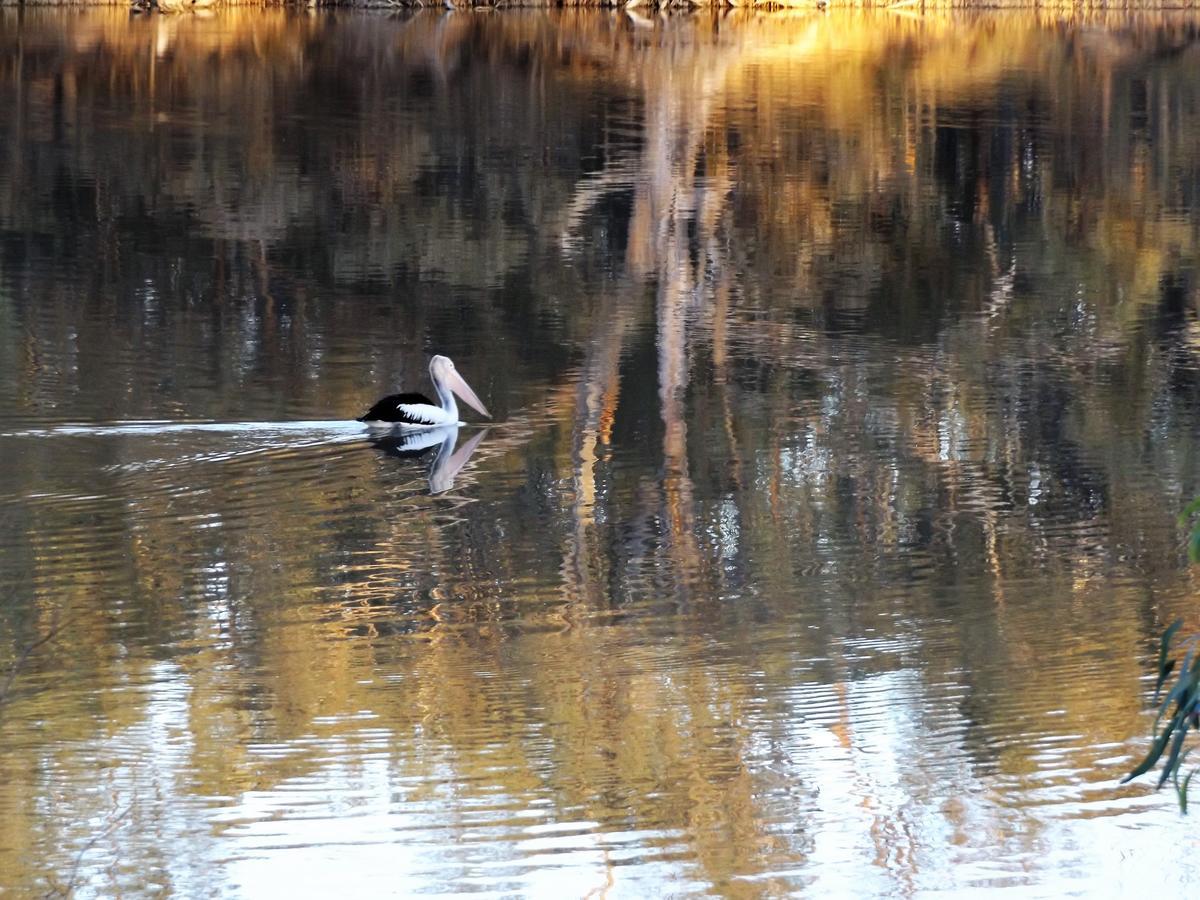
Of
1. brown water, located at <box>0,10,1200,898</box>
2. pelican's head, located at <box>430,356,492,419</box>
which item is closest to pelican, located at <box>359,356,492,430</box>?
pelican's head, located at <box>430,356,492,419</box>

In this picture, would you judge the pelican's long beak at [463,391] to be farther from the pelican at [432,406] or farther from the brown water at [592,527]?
the brown water at [592,527]

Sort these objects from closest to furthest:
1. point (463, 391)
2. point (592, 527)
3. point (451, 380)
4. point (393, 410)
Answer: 1. point (592, 527)
2. point (393, 410)
3. point (451, 380)
4. point (463, 391)

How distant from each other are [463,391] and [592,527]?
288 centimetres

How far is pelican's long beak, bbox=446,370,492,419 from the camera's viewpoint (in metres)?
12.3

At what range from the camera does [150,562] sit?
905 centimetres

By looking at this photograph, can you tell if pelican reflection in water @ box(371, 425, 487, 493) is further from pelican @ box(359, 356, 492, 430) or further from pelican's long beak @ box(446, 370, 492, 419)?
pelican's long beak @ box(446, 370, 492, 419)

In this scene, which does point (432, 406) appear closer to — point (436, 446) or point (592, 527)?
point (436, 446)

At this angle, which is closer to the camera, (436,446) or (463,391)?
(436,446)

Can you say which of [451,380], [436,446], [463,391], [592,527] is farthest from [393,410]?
[592,527]

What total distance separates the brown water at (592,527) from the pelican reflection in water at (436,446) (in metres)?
0.05

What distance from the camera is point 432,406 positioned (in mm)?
12039

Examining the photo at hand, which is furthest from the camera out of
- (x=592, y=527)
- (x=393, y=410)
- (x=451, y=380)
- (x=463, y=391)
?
(x=463, y=391)

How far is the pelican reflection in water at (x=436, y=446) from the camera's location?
443 inches

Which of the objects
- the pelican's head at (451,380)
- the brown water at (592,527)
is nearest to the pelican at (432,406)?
the pelican's head at (451,380)
